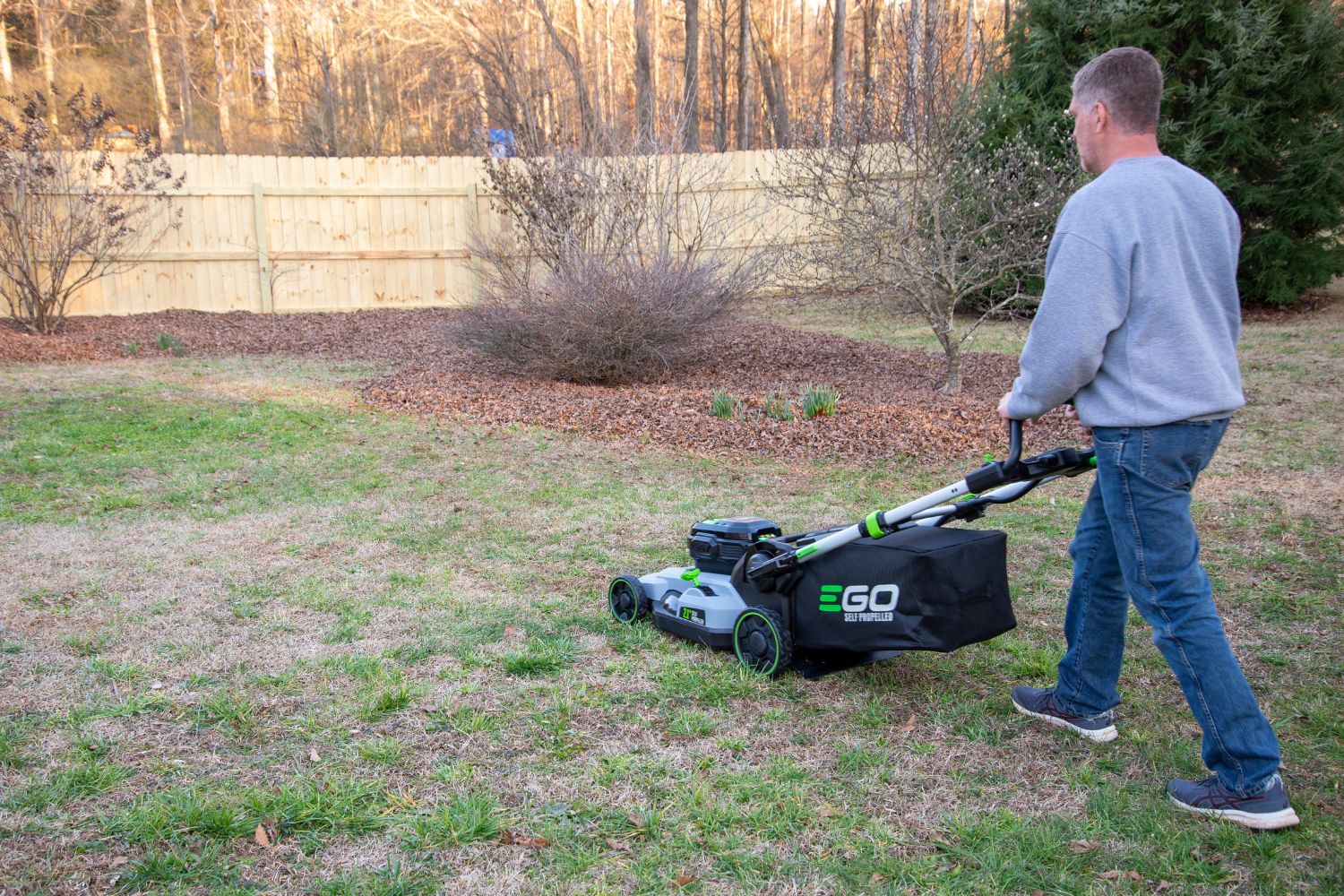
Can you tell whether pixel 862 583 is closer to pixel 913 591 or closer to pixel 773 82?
pixel 913 591

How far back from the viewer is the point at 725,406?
8594mm

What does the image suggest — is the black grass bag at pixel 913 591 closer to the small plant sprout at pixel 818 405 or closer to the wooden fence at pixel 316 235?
the small plant sprout at pixel 818 405

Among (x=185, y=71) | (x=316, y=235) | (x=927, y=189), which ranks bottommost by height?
(x=927, y=189)

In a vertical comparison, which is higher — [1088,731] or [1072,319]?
[1072,319]

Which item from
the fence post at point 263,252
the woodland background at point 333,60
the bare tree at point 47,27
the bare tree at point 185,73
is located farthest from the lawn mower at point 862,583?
the bare tree at point 185,73

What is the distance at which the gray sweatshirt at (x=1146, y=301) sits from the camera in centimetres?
274

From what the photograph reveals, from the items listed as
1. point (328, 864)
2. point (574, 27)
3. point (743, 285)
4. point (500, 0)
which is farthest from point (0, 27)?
point (328, 864)

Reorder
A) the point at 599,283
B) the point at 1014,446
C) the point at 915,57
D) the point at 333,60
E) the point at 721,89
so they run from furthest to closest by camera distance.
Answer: the point at 721,89 → the point at 333,60 → the point at 915,57 → the point at 599,283 → the point at 1014,446

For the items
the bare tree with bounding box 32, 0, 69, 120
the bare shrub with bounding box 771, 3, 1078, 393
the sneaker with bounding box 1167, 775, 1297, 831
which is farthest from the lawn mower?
the bare tree with bounding box 32, 0, 69, 120

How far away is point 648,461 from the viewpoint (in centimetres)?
763

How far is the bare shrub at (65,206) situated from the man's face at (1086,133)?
14140 millimetres

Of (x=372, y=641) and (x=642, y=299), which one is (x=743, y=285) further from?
(x=372, y=641)

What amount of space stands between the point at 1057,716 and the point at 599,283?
280 inches

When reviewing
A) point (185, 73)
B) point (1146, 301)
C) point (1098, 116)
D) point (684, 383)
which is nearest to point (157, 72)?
point (185, 73)
